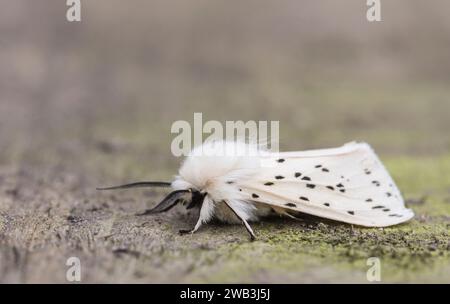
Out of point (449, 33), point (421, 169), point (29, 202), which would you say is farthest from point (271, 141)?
point (449, 33)

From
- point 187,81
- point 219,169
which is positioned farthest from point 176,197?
point 187,81

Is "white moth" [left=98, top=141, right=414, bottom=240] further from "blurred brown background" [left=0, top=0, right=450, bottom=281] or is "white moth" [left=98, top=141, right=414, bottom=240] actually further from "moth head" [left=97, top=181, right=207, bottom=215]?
"blurred brown background" [left=0, top=0, right=450, bottom=281]

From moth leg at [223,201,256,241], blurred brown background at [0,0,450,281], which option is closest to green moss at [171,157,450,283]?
moth leg at [223,201,256,241]

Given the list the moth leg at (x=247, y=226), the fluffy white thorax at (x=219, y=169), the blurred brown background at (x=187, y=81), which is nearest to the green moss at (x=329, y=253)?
the moth leg at (x=247, y=226)

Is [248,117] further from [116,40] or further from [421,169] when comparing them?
[116,40]

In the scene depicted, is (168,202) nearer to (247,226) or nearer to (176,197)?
(176,197)

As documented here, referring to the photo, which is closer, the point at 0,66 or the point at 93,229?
the point at 93,229

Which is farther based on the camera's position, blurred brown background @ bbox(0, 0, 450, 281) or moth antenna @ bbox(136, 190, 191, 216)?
blurred brown background @ bbox(0, 0, 450, 281)
